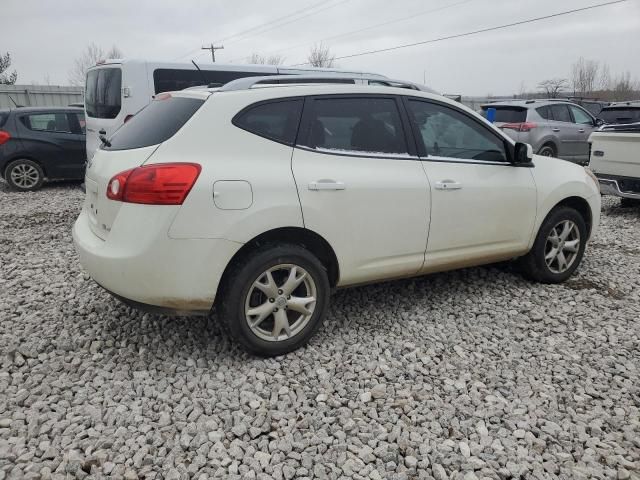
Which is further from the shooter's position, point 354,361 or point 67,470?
point 354,361

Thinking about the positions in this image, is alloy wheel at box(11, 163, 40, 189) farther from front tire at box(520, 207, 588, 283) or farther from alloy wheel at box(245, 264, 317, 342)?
front tire at box(520, 207, 588, 283)

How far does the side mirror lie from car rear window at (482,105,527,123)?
7.93 m

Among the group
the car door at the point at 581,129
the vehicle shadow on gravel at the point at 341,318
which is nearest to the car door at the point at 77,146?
the vehicle shadow on gravel at the point at 341,318

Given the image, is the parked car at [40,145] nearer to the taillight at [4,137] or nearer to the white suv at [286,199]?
the taillight at [4,137]

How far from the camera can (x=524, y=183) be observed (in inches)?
162

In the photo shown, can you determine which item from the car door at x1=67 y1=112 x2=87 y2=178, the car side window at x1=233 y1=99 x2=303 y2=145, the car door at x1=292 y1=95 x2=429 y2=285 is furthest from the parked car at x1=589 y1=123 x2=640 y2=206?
the car door at x1=67 y1=112 x2=87 y2=178

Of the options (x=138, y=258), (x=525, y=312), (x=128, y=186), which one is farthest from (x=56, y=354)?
Result: (x=525, y=312)

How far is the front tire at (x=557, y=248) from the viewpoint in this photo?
4371 mm

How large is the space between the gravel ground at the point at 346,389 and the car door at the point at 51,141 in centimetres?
580

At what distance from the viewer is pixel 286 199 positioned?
3035mm

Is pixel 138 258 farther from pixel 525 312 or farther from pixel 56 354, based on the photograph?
pixel 525 312

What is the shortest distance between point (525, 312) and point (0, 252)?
17.4 ft

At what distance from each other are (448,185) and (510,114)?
8.82 meters

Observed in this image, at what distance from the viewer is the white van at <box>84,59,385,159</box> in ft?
25.1
